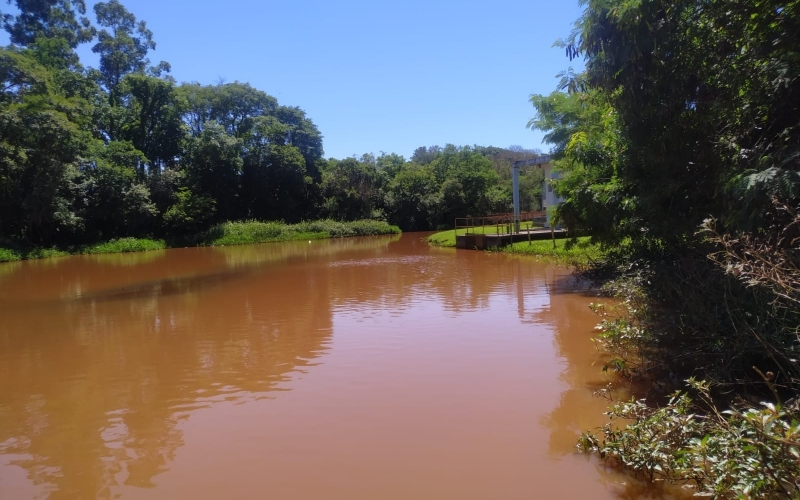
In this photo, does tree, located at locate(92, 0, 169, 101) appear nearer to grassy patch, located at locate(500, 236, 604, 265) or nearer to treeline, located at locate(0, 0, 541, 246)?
treeline, located at locate(0, 0, 541, 246)

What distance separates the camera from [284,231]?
42.4m

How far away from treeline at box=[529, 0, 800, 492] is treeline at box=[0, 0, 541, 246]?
97.9 feet

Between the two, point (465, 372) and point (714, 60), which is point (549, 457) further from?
point (714, 60)

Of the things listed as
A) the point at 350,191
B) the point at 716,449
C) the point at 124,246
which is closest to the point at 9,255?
the point at 124,246

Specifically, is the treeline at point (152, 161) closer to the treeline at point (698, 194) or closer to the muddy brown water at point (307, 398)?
the muddy brown water at point (307, 398)

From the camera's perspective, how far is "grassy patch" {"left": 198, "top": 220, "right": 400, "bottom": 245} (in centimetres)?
3941

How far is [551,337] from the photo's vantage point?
912cm

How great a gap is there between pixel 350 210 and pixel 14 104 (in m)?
27.0

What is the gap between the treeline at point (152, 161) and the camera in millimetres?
29734

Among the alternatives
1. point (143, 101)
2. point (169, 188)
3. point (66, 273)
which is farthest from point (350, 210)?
point (66, 273)

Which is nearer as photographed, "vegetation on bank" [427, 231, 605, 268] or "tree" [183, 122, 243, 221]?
"vegetation on bank" [427, 231, 605, 268]

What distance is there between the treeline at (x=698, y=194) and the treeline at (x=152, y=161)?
29.8 m

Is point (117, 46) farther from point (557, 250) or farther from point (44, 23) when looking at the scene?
point (557, 250)

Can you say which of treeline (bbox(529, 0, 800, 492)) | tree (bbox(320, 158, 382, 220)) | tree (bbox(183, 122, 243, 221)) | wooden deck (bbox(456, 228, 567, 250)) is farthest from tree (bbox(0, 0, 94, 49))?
treeline (bbox(529, 0, 800, 492))
